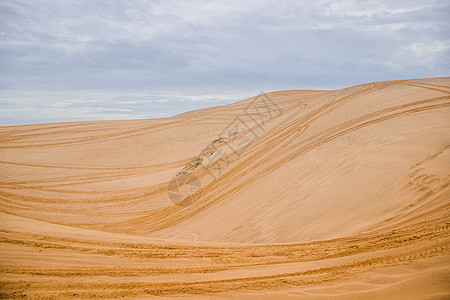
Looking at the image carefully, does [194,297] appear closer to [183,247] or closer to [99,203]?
[183,247]

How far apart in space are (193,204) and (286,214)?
4.22m

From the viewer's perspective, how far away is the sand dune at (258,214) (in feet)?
11.0

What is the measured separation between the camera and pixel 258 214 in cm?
771

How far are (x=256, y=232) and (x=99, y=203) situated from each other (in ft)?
24.6

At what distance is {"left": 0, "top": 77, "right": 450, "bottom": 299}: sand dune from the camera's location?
11.0 feet

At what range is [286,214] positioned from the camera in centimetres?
706

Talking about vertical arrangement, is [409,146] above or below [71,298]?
above

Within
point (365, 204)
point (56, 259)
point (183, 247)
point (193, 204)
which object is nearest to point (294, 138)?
point (193, 204)

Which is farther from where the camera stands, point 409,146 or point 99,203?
point 99,203

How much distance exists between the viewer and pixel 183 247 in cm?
537

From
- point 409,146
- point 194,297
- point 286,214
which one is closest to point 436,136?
point 409,146

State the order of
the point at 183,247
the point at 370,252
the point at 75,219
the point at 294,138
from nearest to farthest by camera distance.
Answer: the point at 370,252 → the point at 183,247 → the point at 75,219 → the point at 294,138

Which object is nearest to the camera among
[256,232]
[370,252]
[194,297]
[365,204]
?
[194,297]

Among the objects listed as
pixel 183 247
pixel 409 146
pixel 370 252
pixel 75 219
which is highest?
pixel 409 146
